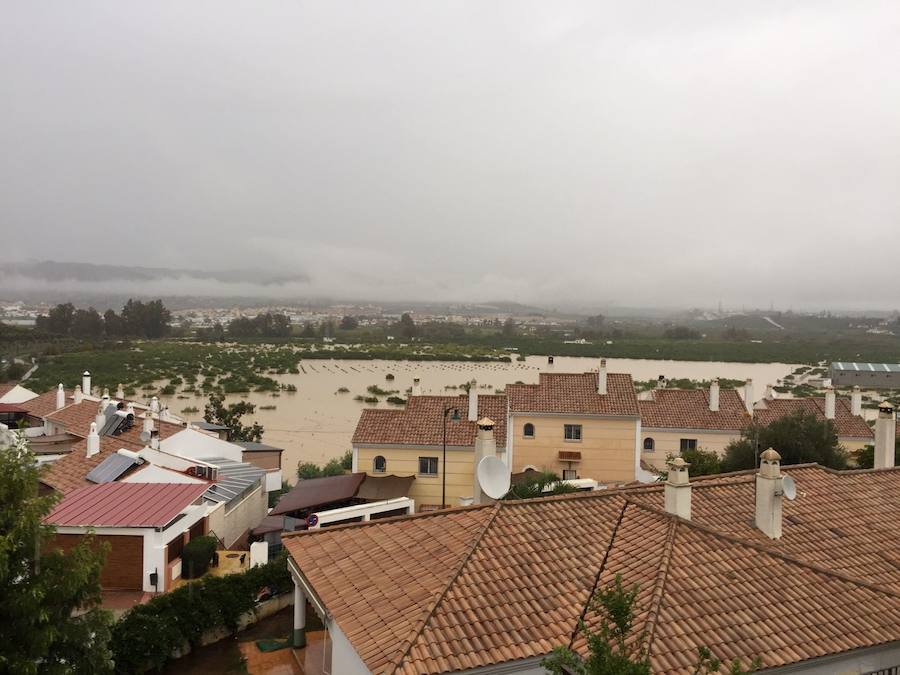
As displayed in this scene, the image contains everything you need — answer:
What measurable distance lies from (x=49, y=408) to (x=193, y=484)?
16656mm

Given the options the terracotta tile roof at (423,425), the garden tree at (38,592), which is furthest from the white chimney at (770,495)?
the terracotta tile roof at (423,425)

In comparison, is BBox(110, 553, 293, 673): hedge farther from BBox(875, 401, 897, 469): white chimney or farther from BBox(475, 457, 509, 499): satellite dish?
BBox(875, 401, 897, 469): white chimney

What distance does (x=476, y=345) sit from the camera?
123 m

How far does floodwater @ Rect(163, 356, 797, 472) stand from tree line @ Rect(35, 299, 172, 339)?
46.7 m

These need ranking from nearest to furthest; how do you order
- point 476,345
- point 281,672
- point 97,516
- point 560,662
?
point 560,662 → point 281,672 → point 97,516 → point 476,345

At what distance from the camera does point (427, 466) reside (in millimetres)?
18719

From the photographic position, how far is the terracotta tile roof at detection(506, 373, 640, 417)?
2107 centimetres

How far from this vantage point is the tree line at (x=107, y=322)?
107 m

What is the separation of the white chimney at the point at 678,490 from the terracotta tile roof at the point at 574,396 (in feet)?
42.0

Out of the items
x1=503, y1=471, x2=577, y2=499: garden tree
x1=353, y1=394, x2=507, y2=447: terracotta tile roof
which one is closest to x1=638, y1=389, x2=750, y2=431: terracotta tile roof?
x1=353, y1=394, x2=507, y2=447: terracotta tile roof

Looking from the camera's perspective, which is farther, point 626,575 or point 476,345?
point 476,345

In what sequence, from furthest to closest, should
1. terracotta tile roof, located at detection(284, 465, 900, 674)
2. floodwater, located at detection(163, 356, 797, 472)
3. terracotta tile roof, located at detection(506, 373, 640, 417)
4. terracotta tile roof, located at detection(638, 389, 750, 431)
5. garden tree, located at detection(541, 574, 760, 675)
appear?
floodwater, located at detection(163, 356, 797, 472) < terracotta tile roof, located at detection(638, 389, 750, 431) < terracotta tile roof, located at detection(506, 373, 640, 417) < terracotta tile roof, located at detection(284, 465, 900, 674) < garden tree, located at detection(541, 574, 760, 675)

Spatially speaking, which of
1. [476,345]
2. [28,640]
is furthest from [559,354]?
[28,640]

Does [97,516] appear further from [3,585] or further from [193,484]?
[3,585]
